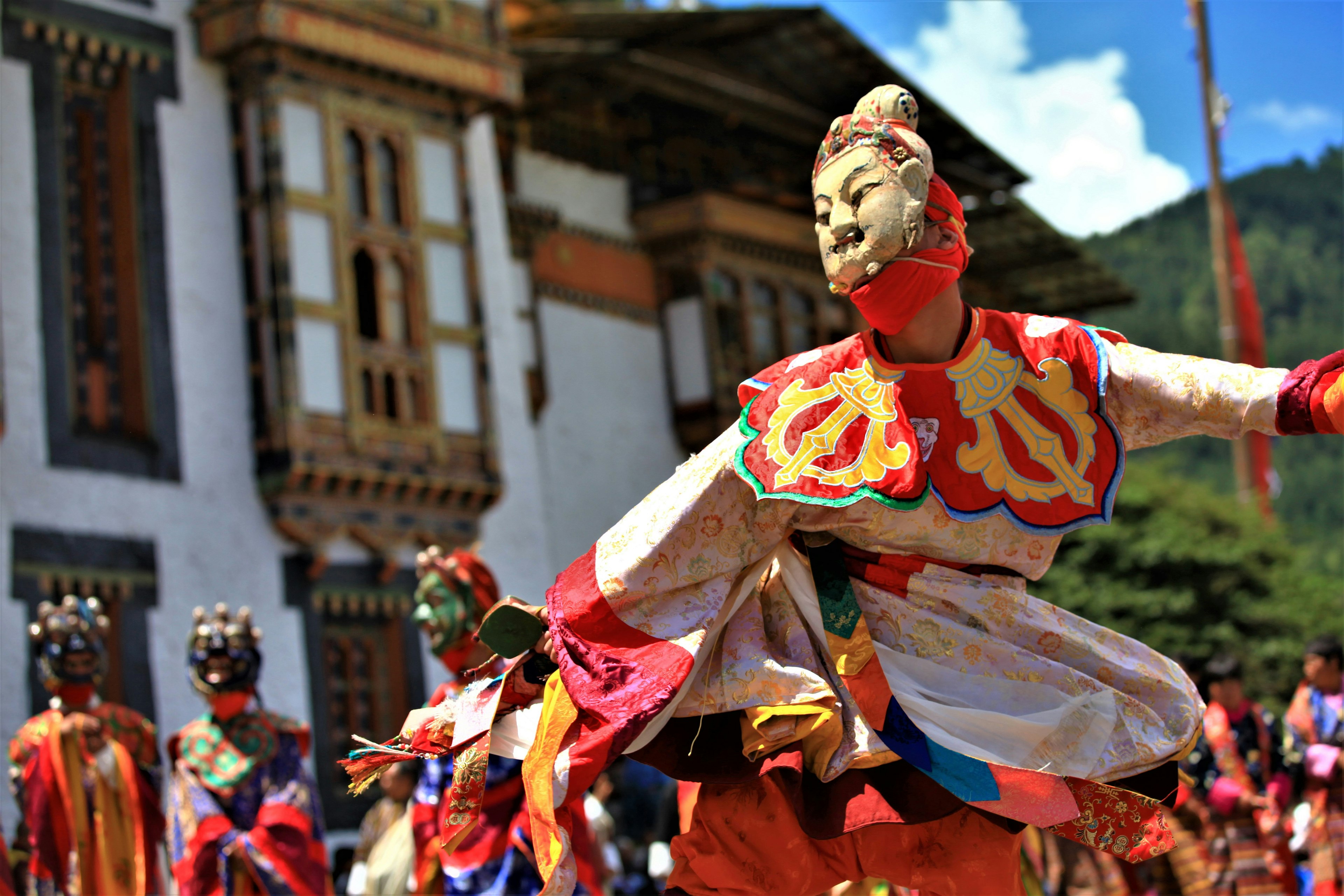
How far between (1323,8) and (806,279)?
15625 mm

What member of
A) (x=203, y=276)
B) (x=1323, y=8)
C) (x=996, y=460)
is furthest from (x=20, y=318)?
(x=996, y=460)

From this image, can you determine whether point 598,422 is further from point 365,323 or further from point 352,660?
point 352,660

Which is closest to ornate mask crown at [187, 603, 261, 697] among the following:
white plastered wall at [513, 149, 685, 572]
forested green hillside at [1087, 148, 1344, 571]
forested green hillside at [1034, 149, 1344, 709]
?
forested green hillside at [1034, 149, 1344, 709]

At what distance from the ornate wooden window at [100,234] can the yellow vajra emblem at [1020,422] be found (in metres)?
11.1

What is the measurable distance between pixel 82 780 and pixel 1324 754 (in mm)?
5629

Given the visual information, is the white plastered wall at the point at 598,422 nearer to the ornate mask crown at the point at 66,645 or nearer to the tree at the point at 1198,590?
the tree at the point at 1198,590

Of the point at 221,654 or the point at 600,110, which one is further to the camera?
the point at 600,110

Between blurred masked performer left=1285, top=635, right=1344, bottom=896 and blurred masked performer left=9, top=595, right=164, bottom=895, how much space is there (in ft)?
17.5

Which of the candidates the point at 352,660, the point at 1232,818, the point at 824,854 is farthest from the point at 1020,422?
the point at 352,660

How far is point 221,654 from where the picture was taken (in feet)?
25.3

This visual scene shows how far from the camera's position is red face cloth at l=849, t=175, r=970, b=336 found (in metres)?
4.16

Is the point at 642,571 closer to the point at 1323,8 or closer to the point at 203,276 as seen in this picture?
the point at 1323,8

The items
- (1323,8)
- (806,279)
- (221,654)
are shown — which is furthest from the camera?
(806,279)

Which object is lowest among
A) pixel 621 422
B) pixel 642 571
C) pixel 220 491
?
pixel 642 571
